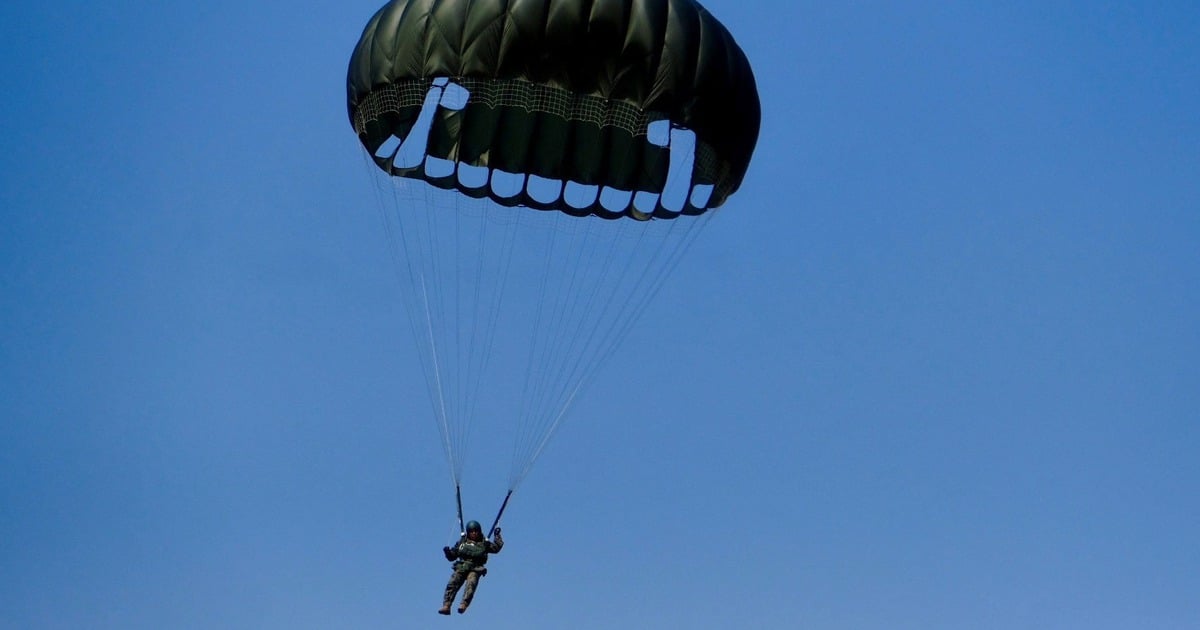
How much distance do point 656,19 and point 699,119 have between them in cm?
136

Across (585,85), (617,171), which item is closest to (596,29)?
(585,85)

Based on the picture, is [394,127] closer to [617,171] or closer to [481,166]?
[481,166]

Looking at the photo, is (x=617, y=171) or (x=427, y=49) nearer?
(x=427, y=49)

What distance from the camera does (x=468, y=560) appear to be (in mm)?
24250

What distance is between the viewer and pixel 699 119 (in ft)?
81.4

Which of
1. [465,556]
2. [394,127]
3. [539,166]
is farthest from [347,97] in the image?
[465,556]

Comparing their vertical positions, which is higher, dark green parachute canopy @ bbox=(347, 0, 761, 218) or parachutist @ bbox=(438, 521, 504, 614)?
dark green parachute canopy @ bbox=(347, 0, 761, 218)

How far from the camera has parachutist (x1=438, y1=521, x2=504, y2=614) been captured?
79.4ft

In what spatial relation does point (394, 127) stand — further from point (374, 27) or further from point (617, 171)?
point (617, 171)

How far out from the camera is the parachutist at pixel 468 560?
24.2 metres

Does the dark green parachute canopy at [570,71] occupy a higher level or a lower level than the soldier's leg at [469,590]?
higher

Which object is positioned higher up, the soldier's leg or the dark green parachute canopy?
the dark green parachute canopy

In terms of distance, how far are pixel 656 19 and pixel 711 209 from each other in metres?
3.32

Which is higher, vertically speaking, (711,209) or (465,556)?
(711,209)
